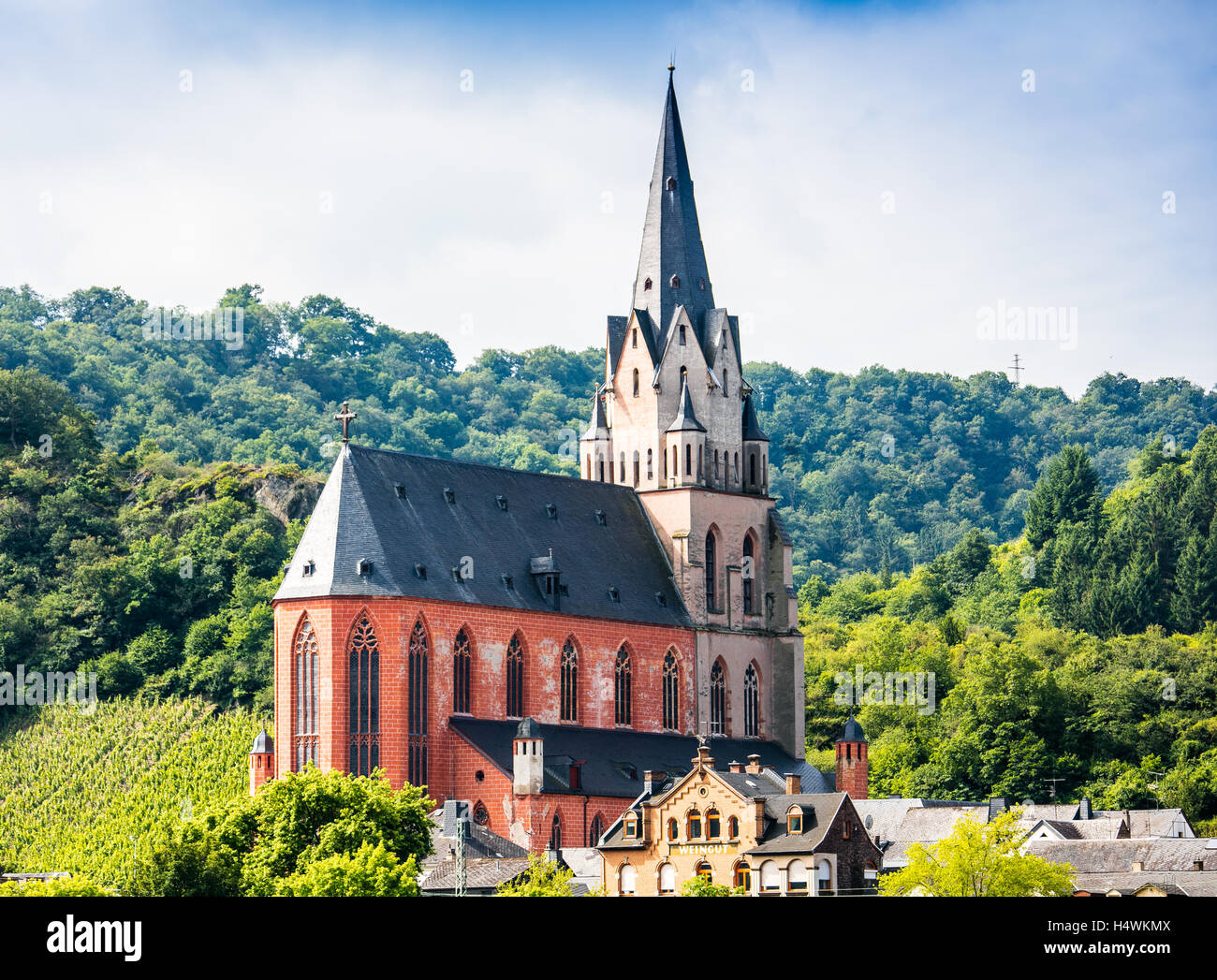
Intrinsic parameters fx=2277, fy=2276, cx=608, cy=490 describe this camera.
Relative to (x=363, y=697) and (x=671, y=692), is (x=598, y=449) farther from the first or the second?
(x=363, y=697)

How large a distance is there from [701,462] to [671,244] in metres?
11.0

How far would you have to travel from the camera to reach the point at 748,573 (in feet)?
353

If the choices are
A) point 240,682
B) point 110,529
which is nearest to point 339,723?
point 240,682

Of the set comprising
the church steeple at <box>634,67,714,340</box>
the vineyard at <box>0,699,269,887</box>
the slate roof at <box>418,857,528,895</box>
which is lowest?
the slate roof at <box>418,857,528,895</box>

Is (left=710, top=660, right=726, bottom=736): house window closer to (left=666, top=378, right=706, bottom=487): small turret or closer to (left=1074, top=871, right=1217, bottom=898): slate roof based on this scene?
(left=666, top=378, right=706, bottom=487): small turret

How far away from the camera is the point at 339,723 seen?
86500mm

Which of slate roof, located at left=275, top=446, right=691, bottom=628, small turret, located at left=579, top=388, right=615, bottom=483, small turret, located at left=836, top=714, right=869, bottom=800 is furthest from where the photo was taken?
small turret, located at left=579, top=388, right=615, bottom=483

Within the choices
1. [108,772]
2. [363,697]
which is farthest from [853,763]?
[108,772]

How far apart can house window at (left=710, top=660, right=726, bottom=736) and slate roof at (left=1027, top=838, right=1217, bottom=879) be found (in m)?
18.5

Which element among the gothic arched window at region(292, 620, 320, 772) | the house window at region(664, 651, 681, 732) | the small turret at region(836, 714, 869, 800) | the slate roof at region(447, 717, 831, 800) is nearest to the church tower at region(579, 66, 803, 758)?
the house window at region(664, 651, 681, 732)

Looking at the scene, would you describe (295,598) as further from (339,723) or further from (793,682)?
(793,682)

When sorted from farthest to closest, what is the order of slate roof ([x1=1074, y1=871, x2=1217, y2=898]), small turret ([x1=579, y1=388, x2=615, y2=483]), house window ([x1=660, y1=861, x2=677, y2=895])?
1. small turret ([x1=579, y1=388, x2=615, y2=483])
2. house window ([x1=660, y1=861, x2=677, y2=895])
3. slate roof ([x1=1074, y1=871, x2=1217, y2=898])

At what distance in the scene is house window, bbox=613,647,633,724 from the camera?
98.2 metres
